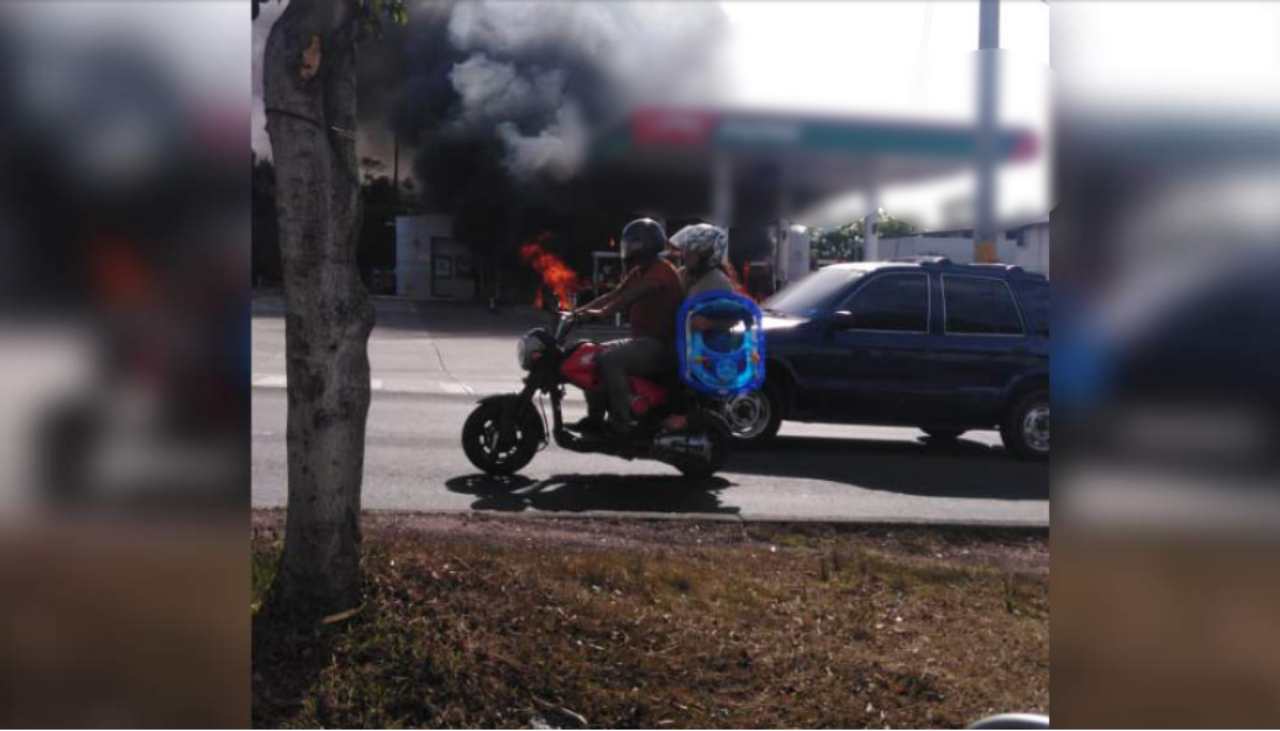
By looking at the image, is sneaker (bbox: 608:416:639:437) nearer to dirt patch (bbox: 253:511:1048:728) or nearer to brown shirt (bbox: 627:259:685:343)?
brown shirt (bbox: 627:259:685:343)

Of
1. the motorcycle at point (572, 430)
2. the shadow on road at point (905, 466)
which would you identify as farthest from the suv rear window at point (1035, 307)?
the motorcycle at point (572, 430)

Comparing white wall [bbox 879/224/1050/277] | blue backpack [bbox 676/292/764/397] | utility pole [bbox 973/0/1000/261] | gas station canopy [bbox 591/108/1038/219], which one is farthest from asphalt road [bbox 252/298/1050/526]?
utility pole [bbox 973/0/1000/261]

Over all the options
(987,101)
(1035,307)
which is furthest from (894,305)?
(987,101)

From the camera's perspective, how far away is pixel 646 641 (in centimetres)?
427

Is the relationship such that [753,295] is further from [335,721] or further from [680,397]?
[335,721]

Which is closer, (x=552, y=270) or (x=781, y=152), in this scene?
(x=781, y=152)

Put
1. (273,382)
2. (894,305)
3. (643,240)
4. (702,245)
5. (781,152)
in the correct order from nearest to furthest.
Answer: (781,152) → (702,245) → (643,240) → (894,305) → (273,382)

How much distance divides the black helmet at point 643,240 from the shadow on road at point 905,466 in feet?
6.27

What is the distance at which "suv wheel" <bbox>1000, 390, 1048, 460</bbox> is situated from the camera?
32.8ft

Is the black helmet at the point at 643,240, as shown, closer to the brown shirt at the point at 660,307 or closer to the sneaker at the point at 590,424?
the brown shirt at the point at 660,307

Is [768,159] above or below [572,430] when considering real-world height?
above

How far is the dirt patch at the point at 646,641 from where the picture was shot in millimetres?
3785

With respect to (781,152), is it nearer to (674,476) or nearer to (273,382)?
(674,476)

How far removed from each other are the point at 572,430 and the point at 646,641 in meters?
3.94
